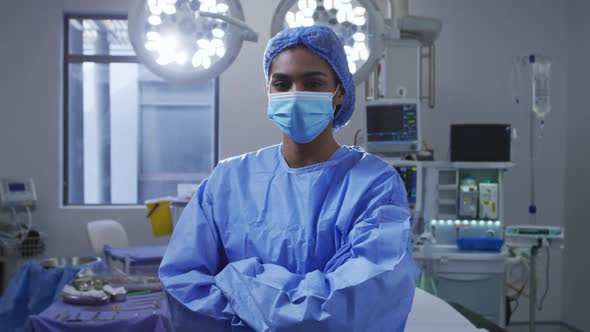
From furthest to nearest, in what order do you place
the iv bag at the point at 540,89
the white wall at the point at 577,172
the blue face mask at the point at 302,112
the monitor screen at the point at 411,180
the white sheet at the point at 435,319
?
the white wall at the point at 577,172, the iv bag at the point at 540,89, the monitor screen at the point at 411,180, the white sheet at the point at 435,319, the blue face mask at the point at 302,112

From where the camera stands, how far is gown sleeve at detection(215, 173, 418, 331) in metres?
0.98

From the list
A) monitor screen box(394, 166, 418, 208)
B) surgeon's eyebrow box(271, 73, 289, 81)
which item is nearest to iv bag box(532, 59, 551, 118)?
monitor screen box(394, 166, 418, 208)

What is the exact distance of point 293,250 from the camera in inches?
45.7

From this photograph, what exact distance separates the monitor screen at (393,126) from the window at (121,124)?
1.82 meters

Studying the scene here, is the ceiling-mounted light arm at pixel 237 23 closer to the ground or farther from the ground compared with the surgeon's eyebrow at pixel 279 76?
farther from the ground

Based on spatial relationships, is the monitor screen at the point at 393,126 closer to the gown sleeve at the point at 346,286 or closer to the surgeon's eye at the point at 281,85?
the surgeon's eye at the point at 281,85

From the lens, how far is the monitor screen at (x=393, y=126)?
10.2 ft

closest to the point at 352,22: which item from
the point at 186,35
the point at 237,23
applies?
the point at 237,23

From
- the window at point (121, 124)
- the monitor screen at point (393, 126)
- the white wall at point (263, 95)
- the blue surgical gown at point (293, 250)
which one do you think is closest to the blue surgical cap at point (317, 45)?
the blue surgical gown at point (293, 250)

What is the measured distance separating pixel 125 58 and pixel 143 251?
191 centimetres

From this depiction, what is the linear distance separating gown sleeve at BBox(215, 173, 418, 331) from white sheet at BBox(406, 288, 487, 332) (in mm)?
775

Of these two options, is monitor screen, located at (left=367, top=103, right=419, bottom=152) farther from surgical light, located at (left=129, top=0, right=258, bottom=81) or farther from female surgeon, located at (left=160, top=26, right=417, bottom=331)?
female surgeon, located at (left=160, top=26, right=417, bottom=331)

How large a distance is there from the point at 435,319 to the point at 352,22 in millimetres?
1081

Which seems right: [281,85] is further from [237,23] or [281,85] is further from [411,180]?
[411,180]
